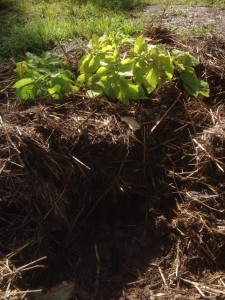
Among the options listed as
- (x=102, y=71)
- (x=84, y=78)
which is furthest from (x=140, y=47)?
(x=84, y=78)

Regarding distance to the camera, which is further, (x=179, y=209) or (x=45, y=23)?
(x=45, y=23)

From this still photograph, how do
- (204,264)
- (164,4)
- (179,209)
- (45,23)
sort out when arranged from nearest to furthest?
(204,264)
(179,209)
(45,23)
(164,4)

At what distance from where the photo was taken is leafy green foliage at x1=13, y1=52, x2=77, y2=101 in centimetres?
307

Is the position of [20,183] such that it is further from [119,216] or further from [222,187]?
[222,187]

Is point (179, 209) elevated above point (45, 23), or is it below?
below

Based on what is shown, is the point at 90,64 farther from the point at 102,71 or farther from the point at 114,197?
the point at 114,197

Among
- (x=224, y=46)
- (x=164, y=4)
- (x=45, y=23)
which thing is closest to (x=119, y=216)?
(x=224, y=46)

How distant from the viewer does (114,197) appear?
9.94ft

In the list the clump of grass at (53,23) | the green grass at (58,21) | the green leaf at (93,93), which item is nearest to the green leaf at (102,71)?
the green leaf at (93,93)

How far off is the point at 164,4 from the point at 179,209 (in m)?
2.64

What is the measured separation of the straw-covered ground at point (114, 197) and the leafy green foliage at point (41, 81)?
2.9 inches

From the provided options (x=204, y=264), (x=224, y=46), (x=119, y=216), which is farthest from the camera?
(x=224, y=46)

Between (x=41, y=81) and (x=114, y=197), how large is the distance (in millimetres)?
822

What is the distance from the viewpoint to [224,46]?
3.72 meters
